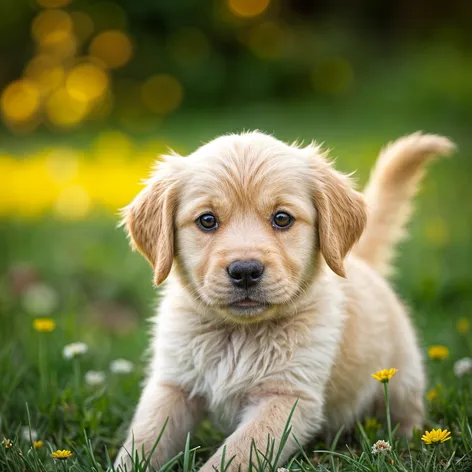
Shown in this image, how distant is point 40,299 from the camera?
17.7ft

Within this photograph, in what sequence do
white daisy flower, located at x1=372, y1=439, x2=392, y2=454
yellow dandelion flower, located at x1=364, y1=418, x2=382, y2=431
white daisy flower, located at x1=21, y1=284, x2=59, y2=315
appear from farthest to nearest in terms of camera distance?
white daisy flower, located at x1=21, y1=284, x2=59, y2=315
yellow dandelion flower, located at x1=364, y1=418, x2=382, y2=431
white daisy flower, located at x1=372, y1=439, x2=392, y2=454

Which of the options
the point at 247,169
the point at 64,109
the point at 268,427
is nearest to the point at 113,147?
the point at 64,109

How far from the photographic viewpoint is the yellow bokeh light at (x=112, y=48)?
52.6 feet

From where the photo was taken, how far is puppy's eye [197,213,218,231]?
10.0 feet

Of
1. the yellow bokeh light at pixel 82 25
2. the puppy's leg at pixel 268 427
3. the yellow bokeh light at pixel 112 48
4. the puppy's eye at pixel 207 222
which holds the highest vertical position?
the yellow bokeh light at pixel 82 25

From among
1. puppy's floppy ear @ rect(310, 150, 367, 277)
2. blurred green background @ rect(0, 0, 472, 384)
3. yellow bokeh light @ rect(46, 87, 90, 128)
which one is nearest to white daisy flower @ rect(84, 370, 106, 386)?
blurred green background @ rect(0, 0, 472, 384)

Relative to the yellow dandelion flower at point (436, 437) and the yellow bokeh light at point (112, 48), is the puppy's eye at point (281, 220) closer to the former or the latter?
the yellow dandelion flower at point (436, 437)

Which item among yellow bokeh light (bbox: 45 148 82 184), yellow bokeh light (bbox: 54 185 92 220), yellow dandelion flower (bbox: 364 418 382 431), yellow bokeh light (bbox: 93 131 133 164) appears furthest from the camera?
yellow bokeh light (bbox: 93 131 133 164)

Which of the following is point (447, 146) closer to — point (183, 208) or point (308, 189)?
point (308, 189)

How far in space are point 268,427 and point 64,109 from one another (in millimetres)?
12353

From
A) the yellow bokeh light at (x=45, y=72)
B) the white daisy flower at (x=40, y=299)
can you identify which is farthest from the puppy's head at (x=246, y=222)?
the yellow bokeh light at (x=45, y=72)

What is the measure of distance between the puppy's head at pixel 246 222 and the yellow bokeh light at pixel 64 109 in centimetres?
1126

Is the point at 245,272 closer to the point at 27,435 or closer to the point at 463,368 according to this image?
the point at 27,435

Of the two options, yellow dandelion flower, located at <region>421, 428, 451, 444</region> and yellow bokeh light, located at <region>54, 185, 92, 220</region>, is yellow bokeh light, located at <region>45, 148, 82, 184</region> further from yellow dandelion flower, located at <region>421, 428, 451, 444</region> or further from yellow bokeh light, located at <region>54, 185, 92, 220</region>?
yellow dandelion flower, located at <region>421, 428, 451, 444</region>
